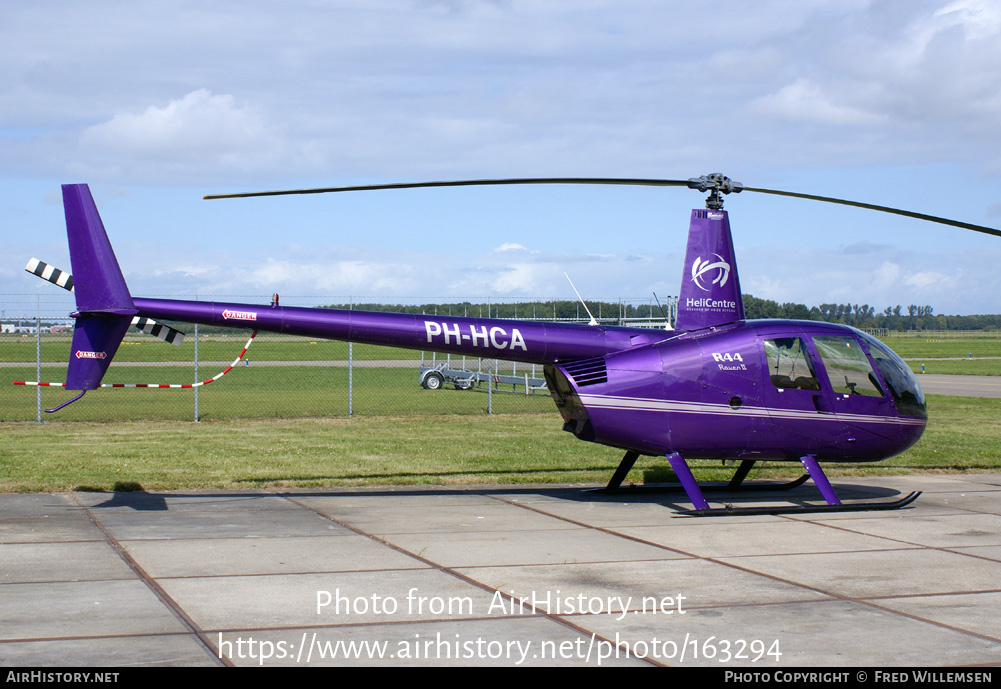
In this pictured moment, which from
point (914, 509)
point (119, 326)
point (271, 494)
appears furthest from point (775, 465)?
point (119, 326)

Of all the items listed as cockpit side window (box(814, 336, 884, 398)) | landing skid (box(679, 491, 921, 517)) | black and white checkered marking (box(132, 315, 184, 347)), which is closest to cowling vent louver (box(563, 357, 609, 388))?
landing skid (box(679, 491, 921, 517))

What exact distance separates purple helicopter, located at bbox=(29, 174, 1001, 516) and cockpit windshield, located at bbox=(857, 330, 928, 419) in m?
0.02

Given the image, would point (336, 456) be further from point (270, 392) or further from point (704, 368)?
point (270, 392)

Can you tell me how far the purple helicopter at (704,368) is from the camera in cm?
1058

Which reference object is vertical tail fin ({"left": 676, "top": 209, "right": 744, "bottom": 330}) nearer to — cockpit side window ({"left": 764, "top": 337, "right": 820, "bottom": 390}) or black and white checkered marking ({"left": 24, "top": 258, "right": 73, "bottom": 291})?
cockpit side window ({"left": 764, "top": 337, "right": 820, "bottom": 390})

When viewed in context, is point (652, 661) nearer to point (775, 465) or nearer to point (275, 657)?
point (275, 657)

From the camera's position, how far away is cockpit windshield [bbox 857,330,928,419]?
11008mm

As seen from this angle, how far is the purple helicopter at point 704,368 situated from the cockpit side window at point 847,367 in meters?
0.01

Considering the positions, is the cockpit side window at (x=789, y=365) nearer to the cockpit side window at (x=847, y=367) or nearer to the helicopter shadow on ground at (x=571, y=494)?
the cockpit side window at (x=847, y=367)

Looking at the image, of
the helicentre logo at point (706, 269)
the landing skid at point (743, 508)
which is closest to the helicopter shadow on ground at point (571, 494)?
the landing skid at point (743, 508)

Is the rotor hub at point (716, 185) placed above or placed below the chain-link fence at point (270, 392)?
above

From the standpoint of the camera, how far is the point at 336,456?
14711 millimetres

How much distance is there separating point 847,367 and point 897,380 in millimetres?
660

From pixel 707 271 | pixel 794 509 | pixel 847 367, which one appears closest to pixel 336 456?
pixel 707 271
